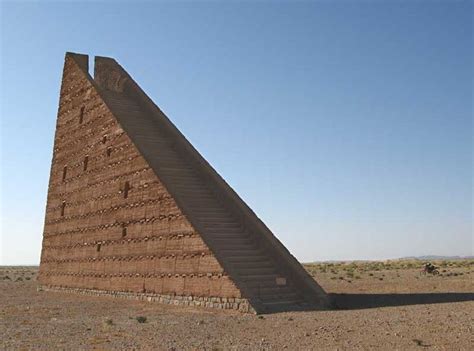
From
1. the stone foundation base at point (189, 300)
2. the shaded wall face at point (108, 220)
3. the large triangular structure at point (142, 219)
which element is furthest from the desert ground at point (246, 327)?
the shaded wall face at point (108, 220)

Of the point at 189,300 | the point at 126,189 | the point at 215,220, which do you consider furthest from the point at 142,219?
the point at 189,300

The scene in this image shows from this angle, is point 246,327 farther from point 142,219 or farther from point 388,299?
point 142,219

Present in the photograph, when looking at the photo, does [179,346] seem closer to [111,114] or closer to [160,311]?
[160,311]

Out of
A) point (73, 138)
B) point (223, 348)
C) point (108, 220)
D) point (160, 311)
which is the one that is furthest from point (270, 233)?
point (73, 138)

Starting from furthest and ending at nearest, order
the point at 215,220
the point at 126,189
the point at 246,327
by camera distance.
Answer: the point at 126,189 → the point at 215,220 → the point at 246,327

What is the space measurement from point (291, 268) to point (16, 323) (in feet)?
28.3

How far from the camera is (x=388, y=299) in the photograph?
679 inches

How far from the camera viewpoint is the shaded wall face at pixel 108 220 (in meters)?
17.2

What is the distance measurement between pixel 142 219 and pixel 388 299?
9.44 metres

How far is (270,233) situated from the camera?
1838cm

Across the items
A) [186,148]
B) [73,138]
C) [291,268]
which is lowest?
[291,268]

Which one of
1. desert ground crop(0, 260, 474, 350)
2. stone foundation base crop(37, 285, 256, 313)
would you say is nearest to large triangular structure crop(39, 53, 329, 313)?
stone foundation base crop(37, 285, 256, 313)

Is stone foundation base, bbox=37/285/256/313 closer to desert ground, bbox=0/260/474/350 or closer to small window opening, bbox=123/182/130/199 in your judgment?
desert ground, bbox=0/260/474/350

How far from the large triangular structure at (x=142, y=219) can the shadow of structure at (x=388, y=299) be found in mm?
1355
